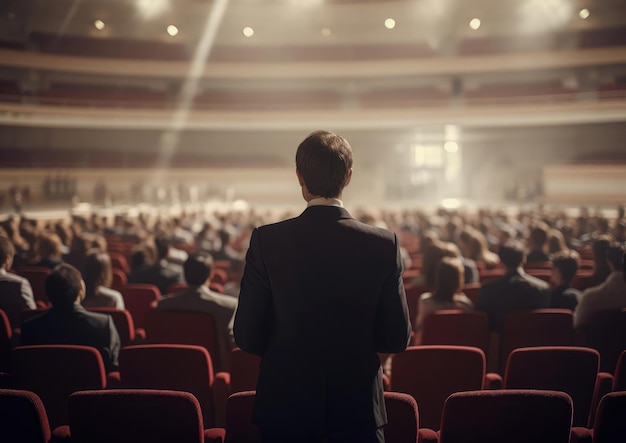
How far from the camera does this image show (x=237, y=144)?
3522 cm

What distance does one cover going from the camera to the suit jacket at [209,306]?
525 centimetres

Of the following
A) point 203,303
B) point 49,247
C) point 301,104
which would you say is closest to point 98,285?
point 203,303

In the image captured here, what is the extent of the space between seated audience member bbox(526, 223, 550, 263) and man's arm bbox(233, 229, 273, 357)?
7870 millimetres

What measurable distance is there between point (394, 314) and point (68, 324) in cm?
296

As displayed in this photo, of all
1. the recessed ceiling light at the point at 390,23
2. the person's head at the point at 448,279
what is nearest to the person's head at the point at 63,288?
the person's head at the point at 448,279

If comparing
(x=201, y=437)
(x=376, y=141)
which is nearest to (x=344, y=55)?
(x=376, y=141)

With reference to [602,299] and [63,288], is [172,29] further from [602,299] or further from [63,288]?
[602,299]

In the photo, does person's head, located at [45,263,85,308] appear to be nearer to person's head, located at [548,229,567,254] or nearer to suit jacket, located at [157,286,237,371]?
suit jacket, located at [157,286,237,371]

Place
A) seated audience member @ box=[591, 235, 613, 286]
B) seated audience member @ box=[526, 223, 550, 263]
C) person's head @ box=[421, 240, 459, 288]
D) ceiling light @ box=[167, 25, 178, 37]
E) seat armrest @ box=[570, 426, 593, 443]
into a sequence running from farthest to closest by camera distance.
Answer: ceiling light @ box=[167, 25, 178, 37]
seated audience member @ box=[526, 223, 550, 263]
person's head @ box=[421, 240, 459, 288]
seated audience member @ box=[591, 235, 613, 286]
seat armrest @ box=[570, 426, 593, 443]

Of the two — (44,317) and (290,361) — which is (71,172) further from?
(290,361)

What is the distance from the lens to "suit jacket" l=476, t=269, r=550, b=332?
5641 mm

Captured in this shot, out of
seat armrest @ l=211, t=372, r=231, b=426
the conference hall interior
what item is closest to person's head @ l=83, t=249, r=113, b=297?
seat armrest @ l=211, t=372, r=231, b=426

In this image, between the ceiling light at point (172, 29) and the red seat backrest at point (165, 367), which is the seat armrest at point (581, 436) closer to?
the red seat backrest at point (165, 367)

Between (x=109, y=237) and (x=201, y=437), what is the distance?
1208 cm
